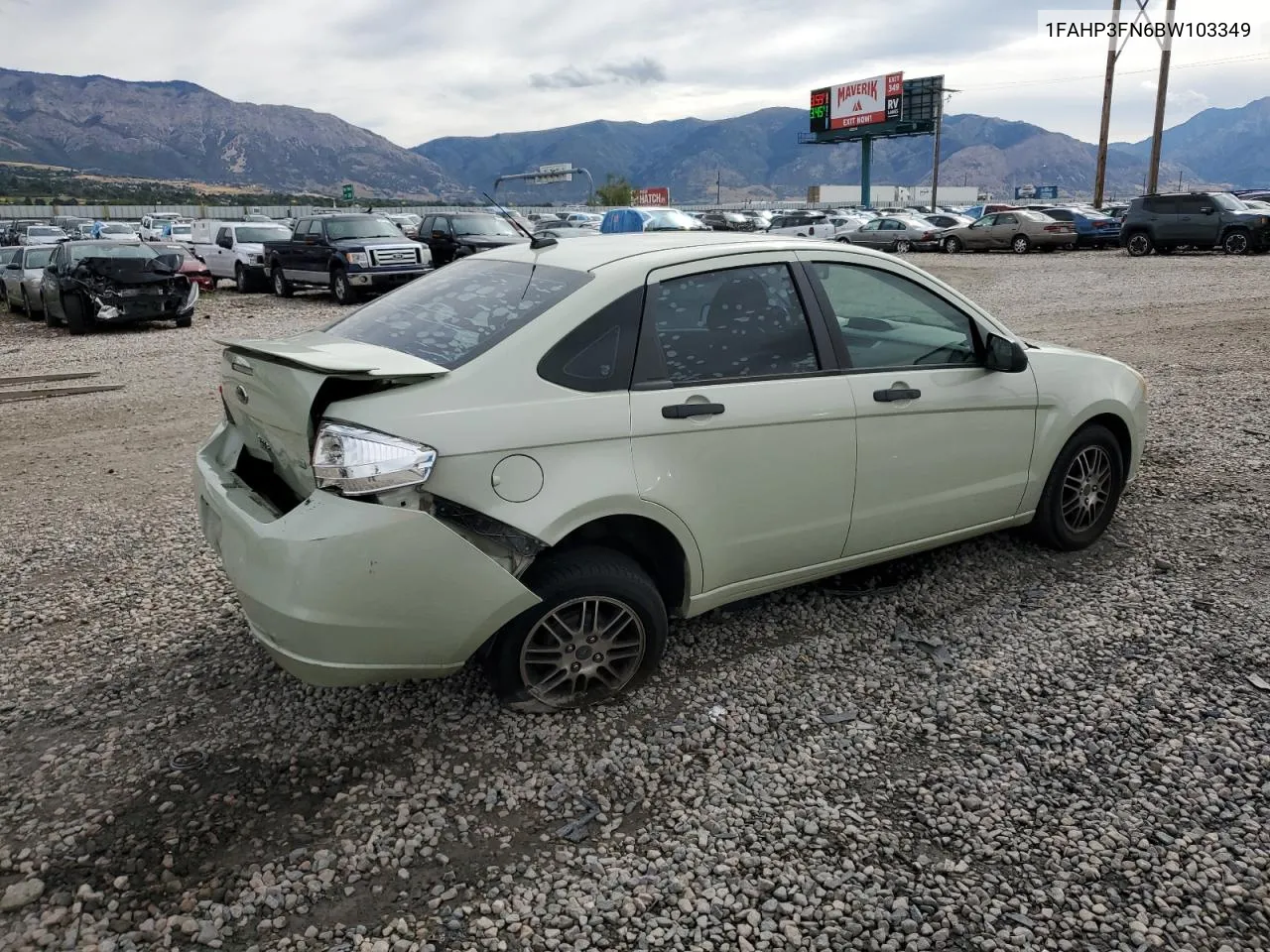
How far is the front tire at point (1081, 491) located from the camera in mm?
4762

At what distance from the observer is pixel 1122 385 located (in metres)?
4.92

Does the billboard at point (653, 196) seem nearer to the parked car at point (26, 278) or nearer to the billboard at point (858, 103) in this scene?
the billboard at point (858, 103)

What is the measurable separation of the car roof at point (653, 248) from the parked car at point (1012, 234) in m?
29.4

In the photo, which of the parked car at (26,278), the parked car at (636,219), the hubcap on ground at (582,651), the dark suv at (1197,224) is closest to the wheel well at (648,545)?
the hubcap on ground at (582,651)

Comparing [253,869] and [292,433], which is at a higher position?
[292,433]

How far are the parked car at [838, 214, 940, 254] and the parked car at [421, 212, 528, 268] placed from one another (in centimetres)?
1541

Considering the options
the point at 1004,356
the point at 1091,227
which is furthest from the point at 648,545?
the point at 1091,227

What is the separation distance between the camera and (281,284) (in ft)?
68.0

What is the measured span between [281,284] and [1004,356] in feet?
63.0

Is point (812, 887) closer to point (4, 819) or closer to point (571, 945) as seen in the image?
point (571, 945)

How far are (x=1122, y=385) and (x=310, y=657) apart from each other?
410 centimetres

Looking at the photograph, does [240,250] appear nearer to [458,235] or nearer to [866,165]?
[458,235]

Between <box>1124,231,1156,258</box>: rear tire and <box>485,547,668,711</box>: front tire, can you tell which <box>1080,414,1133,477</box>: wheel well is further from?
<box>1124,231,1156,258</box>: rear tire

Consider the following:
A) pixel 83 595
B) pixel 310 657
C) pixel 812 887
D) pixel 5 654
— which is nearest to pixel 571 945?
pixel 812 887
